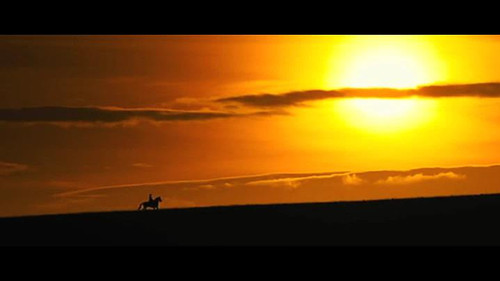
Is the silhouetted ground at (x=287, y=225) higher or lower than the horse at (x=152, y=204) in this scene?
lower

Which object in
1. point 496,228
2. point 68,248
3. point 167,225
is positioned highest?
point 167,225

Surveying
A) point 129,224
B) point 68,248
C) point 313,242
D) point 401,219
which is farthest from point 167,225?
point 68,248

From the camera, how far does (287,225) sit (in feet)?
55.8

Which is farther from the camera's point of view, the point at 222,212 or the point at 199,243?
the point at 222,212

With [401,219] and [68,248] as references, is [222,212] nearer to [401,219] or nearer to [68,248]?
[401,219]

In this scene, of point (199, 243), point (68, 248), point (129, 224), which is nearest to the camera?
point (68, 248)

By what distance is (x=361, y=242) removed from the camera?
16.5 meters

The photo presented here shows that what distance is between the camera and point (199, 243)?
1638 centimetres

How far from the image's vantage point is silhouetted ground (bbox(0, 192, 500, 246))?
54.2ft

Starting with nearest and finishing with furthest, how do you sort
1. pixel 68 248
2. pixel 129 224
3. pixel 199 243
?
pixel 68 248 → pixel 199 243 → pixel 129 224

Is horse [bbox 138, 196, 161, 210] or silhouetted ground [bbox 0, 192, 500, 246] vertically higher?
horse [bbox 138, 196, 161, 210]

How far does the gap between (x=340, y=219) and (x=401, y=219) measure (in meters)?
0.99

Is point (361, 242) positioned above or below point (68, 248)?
above

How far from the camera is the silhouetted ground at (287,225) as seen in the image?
1653 centimetres
